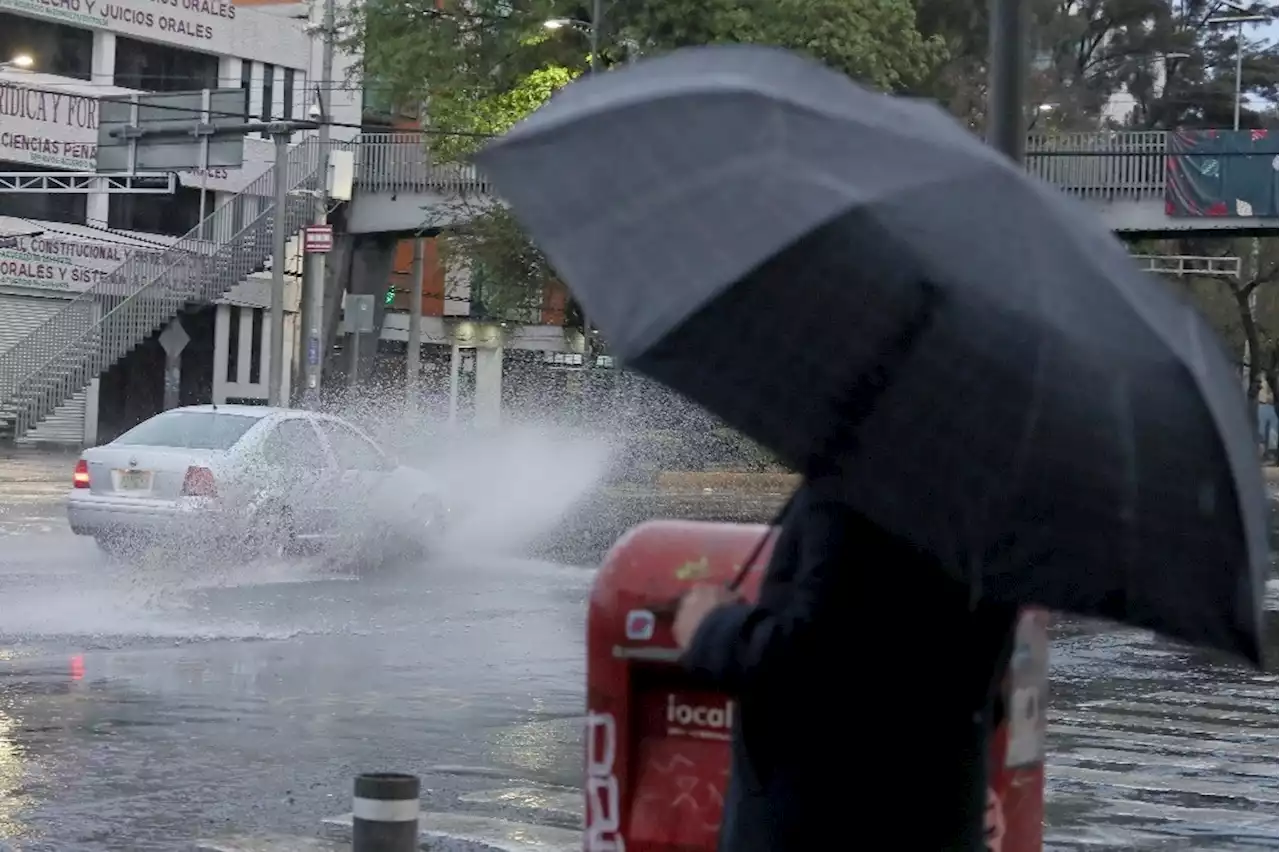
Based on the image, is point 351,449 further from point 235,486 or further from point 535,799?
point 535,799

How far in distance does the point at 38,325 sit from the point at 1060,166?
22981 millimetres

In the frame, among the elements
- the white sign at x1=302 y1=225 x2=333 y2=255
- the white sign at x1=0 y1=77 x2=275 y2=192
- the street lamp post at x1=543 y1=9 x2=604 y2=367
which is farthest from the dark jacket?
the white sign at x1=0 y1=77 x2=275 y2=192

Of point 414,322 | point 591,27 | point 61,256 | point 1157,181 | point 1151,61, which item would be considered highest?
point 1151,61

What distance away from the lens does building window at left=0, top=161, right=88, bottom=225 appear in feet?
156

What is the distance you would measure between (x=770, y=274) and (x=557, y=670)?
981 centimetres

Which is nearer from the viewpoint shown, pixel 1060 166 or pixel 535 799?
pixel 535 799

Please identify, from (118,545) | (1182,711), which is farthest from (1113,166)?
(1182,711)

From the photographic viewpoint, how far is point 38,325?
47.9 metres

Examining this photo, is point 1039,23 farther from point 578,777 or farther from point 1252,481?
point 1252,481

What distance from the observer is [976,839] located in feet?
10.8

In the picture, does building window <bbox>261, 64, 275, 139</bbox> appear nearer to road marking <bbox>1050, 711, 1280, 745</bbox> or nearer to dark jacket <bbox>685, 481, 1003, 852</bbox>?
road marking <bbox>1050, 711, 1280, 745</bbox>

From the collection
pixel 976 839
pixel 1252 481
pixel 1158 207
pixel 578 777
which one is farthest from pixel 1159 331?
pixel 1158 207

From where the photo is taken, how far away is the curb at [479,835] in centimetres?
741

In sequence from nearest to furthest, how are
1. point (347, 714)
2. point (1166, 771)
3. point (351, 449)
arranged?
point (1166, 771) < point (347, 714) < point (351, 449)
